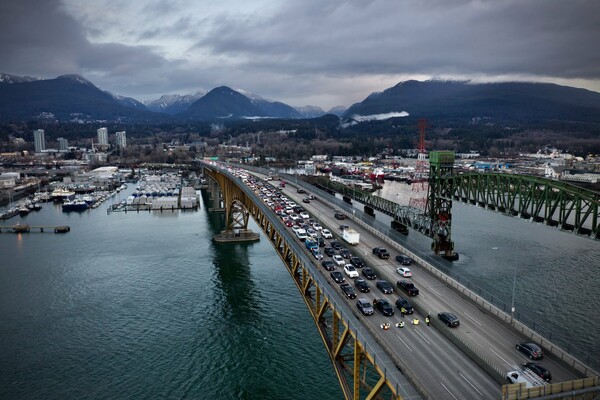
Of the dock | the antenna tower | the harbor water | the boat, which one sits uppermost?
the antenna tower

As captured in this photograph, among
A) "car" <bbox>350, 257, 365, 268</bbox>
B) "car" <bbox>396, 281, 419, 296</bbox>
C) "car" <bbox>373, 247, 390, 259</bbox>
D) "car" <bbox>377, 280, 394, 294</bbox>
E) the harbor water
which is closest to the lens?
"car" <bbox>396, 281, 419, 296</bbox>

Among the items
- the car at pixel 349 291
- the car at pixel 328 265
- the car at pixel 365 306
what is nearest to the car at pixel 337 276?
the car at pixel 349 291

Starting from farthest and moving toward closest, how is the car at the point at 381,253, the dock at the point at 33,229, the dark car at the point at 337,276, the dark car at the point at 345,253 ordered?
1. the dock at the point at 33,229
2. the dark car at the point at 345,253
3. the car at the point at 381,253
4. the dark car at the point at 337,276

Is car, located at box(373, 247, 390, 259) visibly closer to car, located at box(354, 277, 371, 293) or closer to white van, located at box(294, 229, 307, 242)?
car, located at box(354, 277, 371, 293)

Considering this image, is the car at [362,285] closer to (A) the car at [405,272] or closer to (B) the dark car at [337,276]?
(B) the dark car at [337,276]

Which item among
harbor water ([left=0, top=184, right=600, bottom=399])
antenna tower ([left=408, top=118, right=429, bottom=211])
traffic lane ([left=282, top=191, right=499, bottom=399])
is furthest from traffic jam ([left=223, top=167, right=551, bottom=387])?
antenna tower ([left=408, top=118, right=429, bottom=211])

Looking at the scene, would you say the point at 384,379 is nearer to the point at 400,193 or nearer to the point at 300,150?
the point at 400,193

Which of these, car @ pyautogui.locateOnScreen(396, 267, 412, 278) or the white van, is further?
the white van

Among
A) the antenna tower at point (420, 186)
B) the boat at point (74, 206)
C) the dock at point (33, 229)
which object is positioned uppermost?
the antenna tower at point (420, 186)
